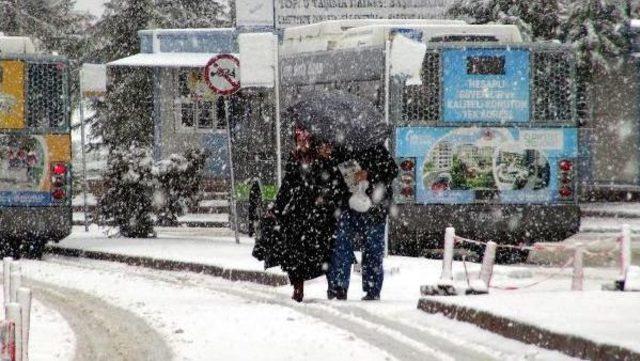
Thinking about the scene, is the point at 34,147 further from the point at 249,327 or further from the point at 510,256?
the point at 249,327

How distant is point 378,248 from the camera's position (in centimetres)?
1395

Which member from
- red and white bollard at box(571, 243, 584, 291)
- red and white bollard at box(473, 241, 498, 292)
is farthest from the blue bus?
red and white bollard at box(473, 241, 498, 292)

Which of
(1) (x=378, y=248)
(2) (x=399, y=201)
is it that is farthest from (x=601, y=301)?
(2) (x=399, y=201)

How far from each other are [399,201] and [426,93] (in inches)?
55.4

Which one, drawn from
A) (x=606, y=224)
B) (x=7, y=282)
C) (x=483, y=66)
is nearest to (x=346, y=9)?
(x=606, y=224)

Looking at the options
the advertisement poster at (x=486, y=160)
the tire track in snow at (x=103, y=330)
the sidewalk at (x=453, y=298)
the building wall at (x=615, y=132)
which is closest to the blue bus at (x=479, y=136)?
the advertisement poster at (x=486, y=160)

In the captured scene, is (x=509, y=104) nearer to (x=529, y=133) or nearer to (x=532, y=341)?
(x=529, y=133)

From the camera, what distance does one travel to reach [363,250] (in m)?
14.0

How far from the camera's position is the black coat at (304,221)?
13.9 meters

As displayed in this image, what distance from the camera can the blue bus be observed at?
20.1 m

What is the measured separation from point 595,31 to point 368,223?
75.7 feet

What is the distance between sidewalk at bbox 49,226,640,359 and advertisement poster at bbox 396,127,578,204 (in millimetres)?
1366

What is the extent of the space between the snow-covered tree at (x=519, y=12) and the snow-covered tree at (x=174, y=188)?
12.7m

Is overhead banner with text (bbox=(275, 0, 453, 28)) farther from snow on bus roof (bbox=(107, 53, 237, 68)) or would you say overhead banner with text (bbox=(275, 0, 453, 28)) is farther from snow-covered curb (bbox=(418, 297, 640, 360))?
snow-covered curb (bbox=(418, 297, 640, 360))
